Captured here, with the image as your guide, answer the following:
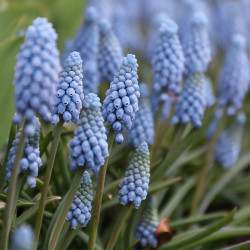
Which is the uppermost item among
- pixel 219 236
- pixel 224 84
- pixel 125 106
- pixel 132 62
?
pixel 224 84

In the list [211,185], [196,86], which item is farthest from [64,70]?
[211,185]

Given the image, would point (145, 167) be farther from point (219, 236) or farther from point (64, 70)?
point (219, 236)

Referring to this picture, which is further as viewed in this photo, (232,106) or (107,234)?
(232,106)

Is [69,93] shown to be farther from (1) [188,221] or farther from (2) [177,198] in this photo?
(2) [177,198]

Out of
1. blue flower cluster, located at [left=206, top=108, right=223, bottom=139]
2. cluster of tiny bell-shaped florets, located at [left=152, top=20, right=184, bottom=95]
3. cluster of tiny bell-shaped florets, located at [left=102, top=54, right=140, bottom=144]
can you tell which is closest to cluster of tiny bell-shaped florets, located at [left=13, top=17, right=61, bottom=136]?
cluster of tiny bell-shaped florets, located at [left=102, top=54, right=140, bottom=144]

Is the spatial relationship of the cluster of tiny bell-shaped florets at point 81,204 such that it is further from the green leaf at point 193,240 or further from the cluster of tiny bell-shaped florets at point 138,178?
the green leaf at point 193,240

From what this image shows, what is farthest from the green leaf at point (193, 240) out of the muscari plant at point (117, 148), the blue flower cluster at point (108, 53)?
the blue flower cluster at point (108, 53)

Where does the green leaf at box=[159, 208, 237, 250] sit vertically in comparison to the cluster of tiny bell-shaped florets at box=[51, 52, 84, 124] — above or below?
below

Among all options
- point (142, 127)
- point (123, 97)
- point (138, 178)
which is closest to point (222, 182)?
point (142, 127)

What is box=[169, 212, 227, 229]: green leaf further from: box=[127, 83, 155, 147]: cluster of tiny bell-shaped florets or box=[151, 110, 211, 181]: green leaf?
box=[127, 83, 155, 147]: cluster of tiny bell-shaped florets
